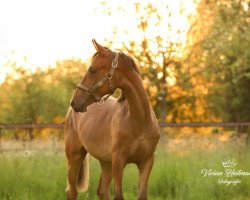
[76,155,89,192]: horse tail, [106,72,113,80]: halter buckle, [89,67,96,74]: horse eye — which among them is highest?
[89,67,96,74]: horse eye

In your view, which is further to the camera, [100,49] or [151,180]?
[151,180]

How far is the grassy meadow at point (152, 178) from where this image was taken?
28.1ft

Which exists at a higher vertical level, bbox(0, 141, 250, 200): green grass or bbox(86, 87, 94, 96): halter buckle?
bbox(86, 87, 94, 96): halter buckle

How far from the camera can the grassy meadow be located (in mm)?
8555

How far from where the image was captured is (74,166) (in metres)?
7.61

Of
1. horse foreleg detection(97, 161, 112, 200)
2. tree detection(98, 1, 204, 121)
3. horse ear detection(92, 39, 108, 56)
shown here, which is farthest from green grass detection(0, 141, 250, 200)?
tree detection(98, 1, 204, 121)

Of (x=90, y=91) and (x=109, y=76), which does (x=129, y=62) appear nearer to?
(x=109, y=76)

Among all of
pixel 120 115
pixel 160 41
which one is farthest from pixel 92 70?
pixel 160 41

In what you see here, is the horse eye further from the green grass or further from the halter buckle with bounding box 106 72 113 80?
the green grass

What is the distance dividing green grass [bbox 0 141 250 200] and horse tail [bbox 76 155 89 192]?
1.16 feet

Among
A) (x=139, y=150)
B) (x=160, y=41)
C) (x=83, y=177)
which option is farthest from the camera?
(x=160, y=41)

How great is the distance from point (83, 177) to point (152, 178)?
1.62 m

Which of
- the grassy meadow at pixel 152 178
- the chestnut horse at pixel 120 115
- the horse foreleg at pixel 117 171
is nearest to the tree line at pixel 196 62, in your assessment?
the grassy meadow at pixel 152 178

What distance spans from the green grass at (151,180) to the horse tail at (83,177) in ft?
1.16
